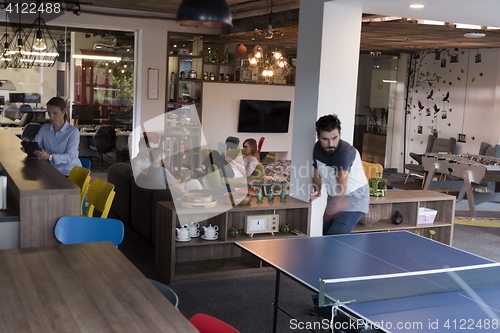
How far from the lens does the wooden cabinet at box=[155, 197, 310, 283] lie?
4770mm

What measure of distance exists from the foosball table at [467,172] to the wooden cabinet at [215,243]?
14.3ft

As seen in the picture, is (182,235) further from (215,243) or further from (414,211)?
(414,211)

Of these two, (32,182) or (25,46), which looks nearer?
(32,182)

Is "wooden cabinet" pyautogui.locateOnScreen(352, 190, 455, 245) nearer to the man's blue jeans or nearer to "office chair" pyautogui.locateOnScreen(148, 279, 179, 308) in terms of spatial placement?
the man's blue jeans

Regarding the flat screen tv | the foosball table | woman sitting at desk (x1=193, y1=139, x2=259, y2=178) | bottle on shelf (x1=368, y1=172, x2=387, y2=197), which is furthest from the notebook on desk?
the flat screen tv

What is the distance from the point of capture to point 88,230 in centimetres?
312

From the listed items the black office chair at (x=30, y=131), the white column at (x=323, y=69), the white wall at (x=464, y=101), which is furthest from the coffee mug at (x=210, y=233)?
the white wall at (x=464, y=101)

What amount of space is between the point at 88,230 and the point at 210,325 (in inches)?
57.3

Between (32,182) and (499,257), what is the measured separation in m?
5.12

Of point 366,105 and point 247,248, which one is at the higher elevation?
point 366,105

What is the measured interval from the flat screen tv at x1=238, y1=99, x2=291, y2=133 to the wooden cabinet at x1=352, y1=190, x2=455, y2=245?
5.72 metres

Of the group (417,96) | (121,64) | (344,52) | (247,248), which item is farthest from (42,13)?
(417,96)

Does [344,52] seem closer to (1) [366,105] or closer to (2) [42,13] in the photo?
(2) [42,13]

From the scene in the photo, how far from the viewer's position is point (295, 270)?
2.85m
